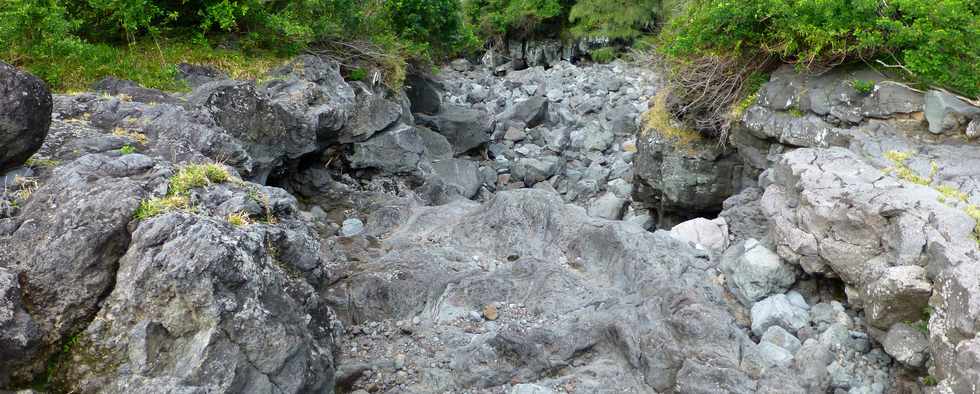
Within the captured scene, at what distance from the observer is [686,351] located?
7.61 meters

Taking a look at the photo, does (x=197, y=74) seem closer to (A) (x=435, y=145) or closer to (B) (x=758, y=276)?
(A) (x=435, y=145)

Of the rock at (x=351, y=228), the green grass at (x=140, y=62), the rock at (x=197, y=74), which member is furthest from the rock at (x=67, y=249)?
the rock at (x=197, y=74)

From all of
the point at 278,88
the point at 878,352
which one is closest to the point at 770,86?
the point at 878,352

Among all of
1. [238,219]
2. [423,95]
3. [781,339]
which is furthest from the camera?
[423,95]

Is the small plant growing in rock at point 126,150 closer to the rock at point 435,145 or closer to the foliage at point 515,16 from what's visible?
the rock at point 435,145

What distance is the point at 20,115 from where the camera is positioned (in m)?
6.48

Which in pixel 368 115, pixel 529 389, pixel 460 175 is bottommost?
pixel 460 175

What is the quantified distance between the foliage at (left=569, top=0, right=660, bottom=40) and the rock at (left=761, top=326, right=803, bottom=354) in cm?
2334

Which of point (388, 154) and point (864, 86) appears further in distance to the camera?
point (388, 154)

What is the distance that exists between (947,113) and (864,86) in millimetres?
1284

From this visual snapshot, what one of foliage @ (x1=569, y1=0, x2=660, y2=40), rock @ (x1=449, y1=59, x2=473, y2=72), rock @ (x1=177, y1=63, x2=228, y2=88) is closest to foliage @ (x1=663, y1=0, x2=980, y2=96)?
rock @ (x1=177, y1=63, x2=228, y2=88)

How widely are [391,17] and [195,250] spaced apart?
44.7ft

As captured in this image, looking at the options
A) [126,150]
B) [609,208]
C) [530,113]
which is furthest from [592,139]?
[126,150]

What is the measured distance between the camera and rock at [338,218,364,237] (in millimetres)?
12031
